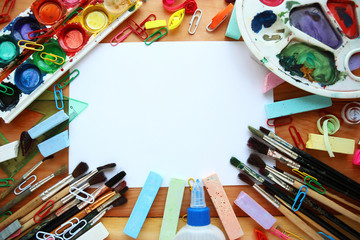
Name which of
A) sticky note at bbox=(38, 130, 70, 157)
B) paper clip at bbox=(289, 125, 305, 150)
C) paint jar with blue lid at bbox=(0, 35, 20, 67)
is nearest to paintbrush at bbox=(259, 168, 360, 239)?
paper clip at bbox=(289, 125, 305, 150)

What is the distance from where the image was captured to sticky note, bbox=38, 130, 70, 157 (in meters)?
0.97

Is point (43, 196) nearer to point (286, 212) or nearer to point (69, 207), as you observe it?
point (69, 207)

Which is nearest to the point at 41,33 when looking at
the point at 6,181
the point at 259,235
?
the point at 6,181

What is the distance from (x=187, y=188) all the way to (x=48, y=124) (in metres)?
0.51

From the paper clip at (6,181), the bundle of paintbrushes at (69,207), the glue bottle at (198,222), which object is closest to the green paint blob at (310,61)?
the glue bottle at (198,222)

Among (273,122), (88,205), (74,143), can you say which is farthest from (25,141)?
(273,122)

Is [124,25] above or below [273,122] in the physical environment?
above

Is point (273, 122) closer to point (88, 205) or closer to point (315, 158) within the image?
point (315, 158)

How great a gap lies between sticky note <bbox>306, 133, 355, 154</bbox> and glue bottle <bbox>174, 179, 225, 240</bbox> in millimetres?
401

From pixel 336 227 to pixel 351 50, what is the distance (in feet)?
1.94

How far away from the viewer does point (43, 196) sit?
960mm

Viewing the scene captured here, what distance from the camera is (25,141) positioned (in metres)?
0.98

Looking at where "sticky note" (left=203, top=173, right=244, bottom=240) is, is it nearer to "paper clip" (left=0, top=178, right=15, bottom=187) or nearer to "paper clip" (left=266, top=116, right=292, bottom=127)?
"paper clip" (left=266, top=116, right=292, bottom=127)

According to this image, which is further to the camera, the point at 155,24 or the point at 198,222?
the point at 155,24
